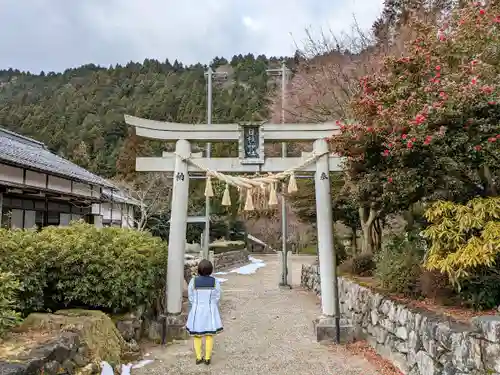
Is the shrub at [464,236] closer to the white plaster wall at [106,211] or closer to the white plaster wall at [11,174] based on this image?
the white plaster wall at [11,174]

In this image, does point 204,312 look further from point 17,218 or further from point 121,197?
point 121,197

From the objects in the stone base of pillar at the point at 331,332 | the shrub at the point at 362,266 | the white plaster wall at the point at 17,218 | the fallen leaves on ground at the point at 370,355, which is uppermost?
the white plaster wall at the point at 17,218

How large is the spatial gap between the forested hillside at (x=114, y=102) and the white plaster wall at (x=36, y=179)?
18831 millimetres

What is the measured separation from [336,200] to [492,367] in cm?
962

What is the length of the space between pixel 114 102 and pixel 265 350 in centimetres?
5032

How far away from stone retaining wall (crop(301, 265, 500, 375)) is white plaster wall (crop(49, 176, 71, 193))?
11161mm

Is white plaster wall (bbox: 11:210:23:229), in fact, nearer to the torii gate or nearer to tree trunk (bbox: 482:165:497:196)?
the torii gate

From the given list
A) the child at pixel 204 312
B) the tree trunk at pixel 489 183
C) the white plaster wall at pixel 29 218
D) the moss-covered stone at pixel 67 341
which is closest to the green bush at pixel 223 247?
the white plaster wall at pixel 29 218

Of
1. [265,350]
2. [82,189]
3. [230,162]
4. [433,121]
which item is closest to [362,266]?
[265,350]

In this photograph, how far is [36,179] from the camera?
1383 cm

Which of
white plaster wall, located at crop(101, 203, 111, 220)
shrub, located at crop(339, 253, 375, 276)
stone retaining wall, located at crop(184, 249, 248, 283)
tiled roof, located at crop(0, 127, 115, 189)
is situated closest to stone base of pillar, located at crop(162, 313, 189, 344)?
shrub, located at crop(339, 253, 375, 276)

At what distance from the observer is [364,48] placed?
488 inches

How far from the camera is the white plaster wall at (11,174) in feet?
39.4

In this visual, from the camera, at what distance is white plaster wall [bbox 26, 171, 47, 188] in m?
13.4
